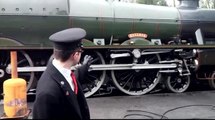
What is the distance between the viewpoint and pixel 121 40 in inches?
264

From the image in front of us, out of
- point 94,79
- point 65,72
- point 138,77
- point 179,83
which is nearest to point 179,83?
point 179,83

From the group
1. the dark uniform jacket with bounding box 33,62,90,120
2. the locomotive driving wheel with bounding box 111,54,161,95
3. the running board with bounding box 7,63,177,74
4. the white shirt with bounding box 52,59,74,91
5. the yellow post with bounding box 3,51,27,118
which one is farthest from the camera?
the locomotive driving wheel with bounding box 111,54,161,95

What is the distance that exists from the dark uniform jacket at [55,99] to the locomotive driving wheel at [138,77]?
4278 millimetres

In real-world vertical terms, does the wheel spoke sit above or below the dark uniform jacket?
below

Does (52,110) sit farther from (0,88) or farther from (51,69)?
(0,88)

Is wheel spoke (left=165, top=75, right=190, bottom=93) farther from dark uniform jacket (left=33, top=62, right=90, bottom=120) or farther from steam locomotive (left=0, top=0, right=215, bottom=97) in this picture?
dark uniform jacket (left=33, top=62, right=90, bottom=120)

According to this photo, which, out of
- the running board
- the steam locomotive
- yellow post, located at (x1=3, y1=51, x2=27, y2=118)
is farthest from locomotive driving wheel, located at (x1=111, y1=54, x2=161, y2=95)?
yellow post, located at (x1=3, y1=51, x2=27, y2=118)

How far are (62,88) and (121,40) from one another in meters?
4.69

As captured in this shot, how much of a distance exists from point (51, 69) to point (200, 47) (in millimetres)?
5100

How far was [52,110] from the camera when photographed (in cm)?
201

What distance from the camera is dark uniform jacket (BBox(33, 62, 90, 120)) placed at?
2002 mm

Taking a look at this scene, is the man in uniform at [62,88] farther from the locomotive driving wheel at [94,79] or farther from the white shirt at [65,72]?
the locomotive driving wheel at [94,79]

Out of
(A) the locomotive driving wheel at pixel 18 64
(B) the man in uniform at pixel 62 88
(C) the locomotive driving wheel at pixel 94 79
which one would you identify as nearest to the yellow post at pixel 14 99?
(A) the locomotive driving wheel at pixel 18 64

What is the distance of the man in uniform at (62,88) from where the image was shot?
2010 millimetres
